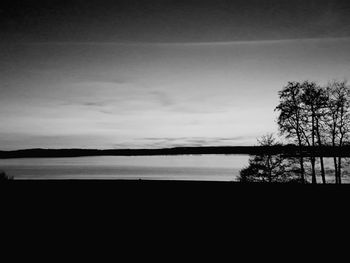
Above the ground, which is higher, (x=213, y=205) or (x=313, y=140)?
(x=313, y=140)

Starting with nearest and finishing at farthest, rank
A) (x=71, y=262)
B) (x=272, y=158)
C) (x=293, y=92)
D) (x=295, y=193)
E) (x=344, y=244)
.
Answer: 1. (x=71, y=262)
2. (x=344, y=244)
3. (x=295, y=193)
4. (x=293, y=92)
5. (x=272, y=158)

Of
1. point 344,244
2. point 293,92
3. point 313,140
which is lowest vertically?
point 344,244

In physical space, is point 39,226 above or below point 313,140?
below

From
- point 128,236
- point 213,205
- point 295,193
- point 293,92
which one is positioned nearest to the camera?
point 128,236

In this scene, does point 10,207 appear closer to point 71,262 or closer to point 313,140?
point 71,262

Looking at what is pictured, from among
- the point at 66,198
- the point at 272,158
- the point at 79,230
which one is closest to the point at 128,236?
the point at 79,230

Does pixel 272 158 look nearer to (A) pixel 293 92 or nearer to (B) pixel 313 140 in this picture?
(B) pixel 313 140

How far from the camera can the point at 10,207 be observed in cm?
794

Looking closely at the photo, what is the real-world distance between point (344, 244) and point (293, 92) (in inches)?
780

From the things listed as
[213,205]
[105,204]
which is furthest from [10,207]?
[213,205]

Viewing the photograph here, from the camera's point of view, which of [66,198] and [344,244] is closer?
[344,244]

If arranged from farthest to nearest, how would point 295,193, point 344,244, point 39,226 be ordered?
point 295,193, point 39,226, point 344,244

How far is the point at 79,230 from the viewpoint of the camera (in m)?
6.74

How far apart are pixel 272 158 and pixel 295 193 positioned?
20.3m
